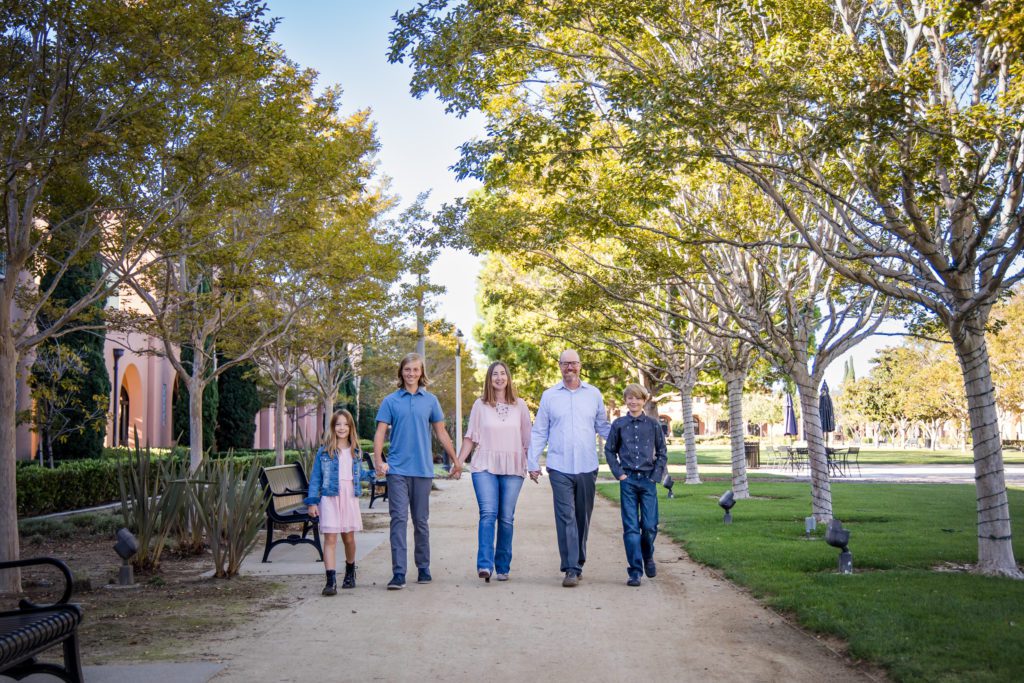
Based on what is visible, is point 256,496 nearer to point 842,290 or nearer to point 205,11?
point 205,11

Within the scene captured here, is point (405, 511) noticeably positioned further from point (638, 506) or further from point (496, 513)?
point (638, 506)

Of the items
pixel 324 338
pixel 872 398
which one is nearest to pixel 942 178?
pixel 324 338

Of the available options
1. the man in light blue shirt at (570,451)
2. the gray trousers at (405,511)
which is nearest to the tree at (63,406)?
the gray trousers at (405,511)

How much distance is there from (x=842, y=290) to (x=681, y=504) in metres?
5.06

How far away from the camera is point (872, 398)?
260 ft

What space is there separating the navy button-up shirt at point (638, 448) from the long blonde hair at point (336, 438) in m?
2.43

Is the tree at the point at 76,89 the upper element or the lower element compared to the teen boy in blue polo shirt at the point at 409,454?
upper

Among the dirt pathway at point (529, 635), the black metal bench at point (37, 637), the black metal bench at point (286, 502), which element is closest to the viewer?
the black metal bench at point (37, 637)

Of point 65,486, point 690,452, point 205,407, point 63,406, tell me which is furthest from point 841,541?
point 205,407

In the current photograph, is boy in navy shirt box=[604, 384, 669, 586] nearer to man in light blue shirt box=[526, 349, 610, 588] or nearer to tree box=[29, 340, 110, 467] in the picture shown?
→ man in light blue shirt box=[526, 349, 610, 588]

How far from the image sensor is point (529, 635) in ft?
21.0

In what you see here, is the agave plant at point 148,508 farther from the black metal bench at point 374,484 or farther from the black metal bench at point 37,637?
the black metal bench at point 374,484

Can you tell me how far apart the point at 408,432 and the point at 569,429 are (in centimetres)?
154

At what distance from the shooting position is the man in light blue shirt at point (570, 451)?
8602 millimetres
